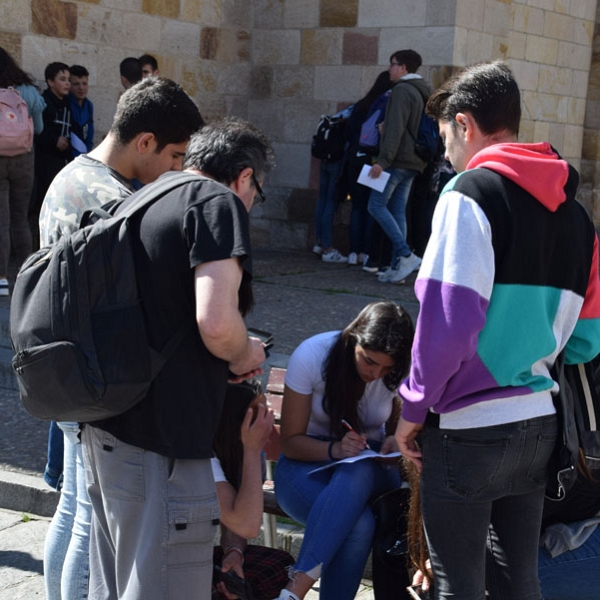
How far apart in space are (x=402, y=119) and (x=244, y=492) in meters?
5.30

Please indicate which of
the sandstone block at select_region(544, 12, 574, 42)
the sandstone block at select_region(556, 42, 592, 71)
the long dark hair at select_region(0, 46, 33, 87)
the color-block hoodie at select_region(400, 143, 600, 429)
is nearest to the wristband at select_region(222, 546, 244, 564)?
the color-block hoodie at select_region(400, 143, 600, 429)

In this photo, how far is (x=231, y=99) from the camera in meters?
10.1

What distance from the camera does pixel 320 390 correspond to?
3703mm

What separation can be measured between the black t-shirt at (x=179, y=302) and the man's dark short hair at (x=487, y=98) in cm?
65

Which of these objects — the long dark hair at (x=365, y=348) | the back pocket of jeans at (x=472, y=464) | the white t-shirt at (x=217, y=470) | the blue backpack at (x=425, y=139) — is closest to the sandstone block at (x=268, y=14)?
the blue backpack at (x=425, y=139)

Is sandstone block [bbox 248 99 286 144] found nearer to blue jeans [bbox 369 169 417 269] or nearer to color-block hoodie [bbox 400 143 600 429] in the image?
blue jeans [bbox 369 169 417 269]

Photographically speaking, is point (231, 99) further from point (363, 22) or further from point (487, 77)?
point (487, 77)

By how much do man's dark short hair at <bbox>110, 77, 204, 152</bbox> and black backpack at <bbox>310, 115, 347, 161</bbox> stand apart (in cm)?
596

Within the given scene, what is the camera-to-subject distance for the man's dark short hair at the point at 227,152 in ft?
8.50

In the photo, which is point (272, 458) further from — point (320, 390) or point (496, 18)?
point (496, 18)

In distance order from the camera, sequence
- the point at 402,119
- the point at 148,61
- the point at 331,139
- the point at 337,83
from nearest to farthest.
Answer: the point at 402,119 → the point at 148,61 → the point at 331,139 → the point at 337,83

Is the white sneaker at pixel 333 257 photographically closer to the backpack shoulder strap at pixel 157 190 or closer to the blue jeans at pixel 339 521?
the blue jeans at pixel 339 521

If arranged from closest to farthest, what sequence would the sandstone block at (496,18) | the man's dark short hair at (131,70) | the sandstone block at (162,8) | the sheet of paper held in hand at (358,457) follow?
the sheet of paper held in hand at (358,457) < the man's dark short hair at (131,70) < the sandstone block at (162,8) < the sandstone block at (496,18)

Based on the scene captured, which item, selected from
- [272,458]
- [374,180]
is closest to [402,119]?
[374,180]
